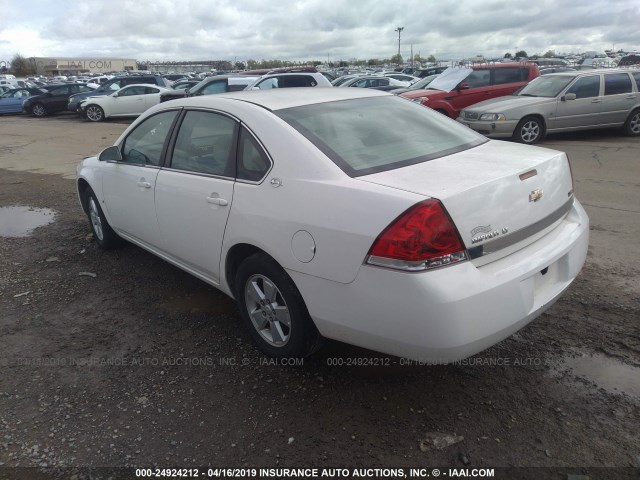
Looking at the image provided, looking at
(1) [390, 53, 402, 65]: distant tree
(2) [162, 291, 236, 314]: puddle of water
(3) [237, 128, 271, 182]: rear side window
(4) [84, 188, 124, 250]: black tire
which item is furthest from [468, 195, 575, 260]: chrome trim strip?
(1) [390, 53, 402, 65]: distant tree

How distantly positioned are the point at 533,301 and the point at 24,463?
267 centimetres

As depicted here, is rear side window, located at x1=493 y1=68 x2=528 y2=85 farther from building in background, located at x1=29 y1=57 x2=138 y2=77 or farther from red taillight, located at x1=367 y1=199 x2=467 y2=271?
building in background, located at x1=29 y1=57 x2=138 y2=77

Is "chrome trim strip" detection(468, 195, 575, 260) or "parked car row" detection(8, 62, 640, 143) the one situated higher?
"parked car row" detection(8, 62, 640, 143)

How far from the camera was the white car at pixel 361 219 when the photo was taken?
91.8 inches

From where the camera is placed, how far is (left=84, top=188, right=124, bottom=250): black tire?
16.7 feet

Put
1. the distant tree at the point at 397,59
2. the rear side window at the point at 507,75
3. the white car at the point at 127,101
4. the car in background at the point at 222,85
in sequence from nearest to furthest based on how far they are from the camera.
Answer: the rear side window at the point at 507,75 → the car in background at the point at 222,85 → the white car at the point at 127,101 → the distant tree at the point at 397,59

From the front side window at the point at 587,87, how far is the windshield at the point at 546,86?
18cm

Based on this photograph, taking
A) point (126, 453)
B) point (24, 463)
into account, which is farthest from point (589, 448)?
point (24, 463)

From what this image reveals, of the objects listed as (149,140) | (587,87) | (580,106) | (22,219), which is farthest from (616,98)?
(22,219)

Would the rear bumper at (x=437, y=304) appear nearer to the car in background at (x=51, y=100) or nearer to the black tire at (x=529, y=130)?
the black tire at (x=529, y=130)

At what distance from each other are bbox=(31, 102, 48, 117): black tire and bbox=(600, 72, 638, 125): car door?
2342 cm

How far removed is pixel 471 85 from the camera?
41.6 feet

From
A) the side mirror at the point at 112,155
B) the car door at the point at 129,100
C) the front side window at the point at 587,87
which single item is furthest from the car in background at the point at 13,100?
the side mirror at the point at 112,155

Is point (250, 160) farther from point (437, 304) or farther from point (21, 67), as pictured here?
point (21, 67)
